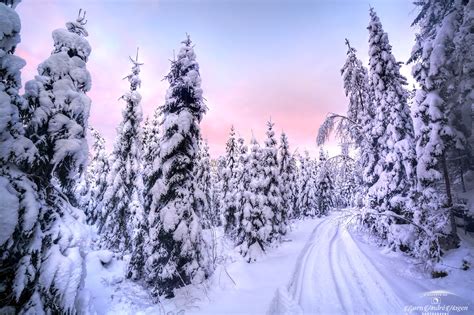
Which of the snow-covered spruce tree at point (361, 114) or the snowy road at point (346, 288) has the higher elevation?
the snow-covered spruce tree at point (361, 114)

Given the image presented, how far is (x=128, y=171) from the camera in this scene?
22031 mm

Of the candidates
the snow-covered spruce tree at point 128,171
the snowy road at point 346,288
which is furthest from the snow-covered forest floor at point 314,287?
the snow-covered spruce tree at point 128,171

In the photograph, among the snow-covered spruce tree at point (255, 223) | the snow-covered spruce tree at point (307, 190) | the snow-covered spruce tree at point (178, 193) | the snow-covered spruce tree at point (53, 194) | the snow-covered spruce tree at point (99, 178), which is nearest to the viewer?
the snow-covered spruce tree at point (53, 194)


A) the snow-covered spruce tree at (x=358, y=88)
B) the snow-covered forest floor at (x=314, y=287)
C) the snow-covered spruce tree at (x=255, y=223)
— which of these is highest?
the snow-covered spruce tree at (x=358, y=88)

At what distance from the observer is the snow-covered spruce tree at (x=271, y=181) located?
72.5 feet

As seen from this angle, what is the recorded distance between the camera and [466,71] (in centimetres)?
945

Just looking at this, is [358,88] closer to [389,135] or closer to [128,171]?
[389,135]

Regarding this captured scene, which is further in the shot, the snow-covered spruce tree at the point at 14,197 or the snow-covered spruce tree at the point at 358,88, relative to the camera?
the snow-covered spruce tree at the point at 358,88

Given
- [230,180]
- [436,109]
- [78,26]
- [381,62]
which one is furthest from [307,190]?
[78,26]

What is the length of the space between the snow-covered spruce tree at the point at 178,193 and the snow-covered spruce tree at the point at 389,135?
12203 millimetres

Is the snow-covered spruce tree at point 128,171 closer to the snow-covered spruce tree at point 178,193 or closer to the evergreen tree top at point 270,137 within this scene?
the snow-covered spruce tree at point 178,193

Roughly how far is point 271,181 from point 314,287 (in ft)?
40.2

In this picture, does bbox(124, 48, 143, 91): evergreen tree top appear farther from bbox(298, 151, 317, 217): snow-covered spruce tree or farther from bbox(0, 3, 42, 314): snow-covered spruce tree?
bbox(298, 151, 317, 217): snow-covered spruce tree

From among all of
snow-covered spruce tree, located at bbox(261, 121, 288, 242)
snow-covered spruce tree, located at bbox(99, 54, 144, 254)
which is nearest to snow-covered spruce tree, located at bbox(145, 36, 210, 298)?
snow-covered spruce tree, located at bbox(99, 54, 144, 254)
